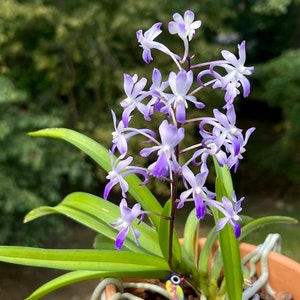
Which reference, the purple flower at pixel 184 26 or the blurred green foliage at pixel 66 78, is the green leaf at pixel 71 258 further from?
the blurred green foliage at pixel 66 78

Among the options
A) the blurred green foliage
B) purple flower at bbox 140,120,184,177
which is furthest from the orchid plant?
the blurred green foliage

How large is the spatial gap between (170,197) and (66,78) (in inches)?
67.6

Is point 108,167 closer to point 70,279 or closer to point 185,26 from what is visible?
point 70,279

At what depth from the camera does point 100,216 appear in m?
0.94

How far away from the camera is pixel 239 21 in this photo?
326cm

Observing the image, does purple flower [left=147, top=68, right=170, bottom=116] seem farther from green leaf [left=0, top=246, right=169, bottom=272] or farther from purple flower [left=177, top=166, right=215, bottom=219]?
green leaf [left=0, top=246, right=169, bottom=272]

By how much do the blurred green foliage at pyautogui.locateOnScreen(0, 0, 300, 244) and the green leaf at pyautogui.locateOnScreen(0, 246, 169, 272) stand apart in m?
1.02

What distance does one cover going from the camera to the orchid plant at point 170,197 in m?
0.70

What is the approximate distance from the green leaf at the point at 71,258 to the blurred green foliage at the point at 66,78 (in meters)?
1.02

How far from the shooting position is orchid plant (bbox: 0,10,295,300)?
70 centimetres

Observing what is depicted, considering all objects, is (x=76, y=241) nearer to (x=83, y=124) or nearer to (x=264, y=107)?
(x=83, y=124)

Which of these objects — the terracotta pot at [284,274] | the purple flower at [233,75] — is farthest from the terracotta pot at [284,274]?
the purple flower at [233,75]

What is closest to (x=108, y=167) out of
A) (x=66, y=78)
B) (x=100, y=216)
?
(x=100, y=216)

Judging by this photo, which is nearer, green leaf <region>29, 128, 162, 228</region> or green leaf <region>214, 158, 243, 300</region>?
green leaf <region>214, 158, 243, 300</region>
